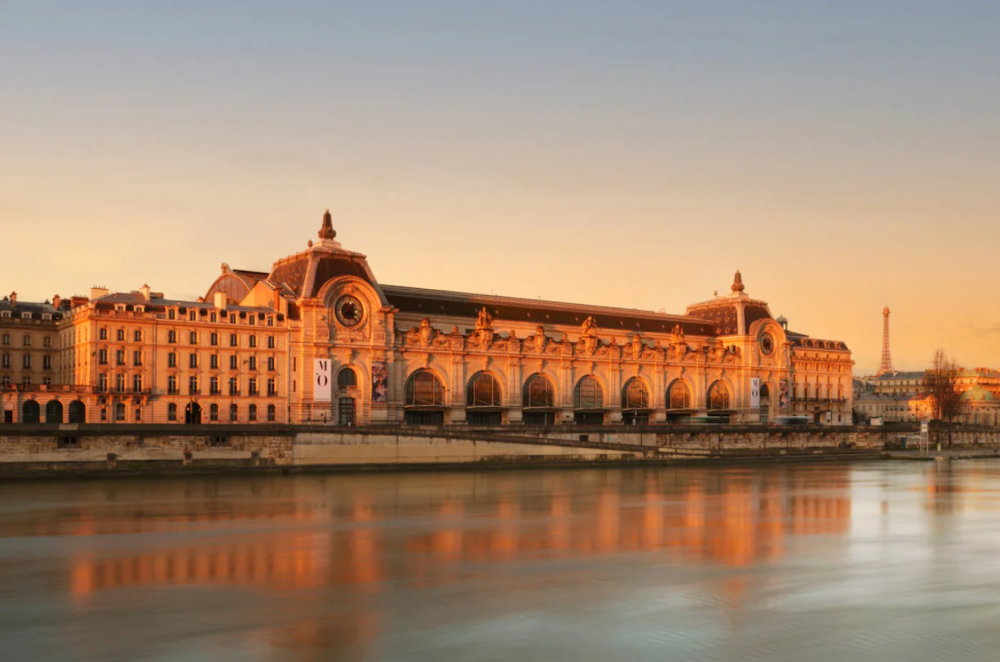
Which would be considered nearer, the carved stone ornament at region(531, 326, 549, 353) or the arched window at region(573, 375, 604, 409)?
the carved stone ornament at region(531, 326, 549, 353)

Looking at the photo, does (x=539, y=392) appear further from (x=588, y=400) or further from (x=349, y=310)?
(x=349, y=310)

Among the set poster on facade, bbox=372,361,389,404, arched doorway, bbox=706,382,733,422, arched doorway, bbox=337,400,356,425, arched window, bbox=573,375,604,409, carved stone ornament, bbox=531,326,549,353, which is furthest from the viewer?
arched doorway, bbox=706,382,733,422

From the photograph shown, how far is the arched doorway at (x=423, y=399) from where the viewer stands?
100375 millimetres

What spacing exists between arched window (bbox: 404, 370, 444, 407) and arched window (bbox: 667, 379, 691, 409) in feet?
103

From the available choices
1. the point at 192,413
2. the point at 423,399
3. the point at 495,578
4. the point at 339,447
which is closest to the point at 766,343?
the point at 423,399

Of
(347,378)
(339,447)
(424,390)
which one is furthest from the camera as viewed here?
(424,390)

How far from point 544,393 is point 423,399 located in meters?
14.9

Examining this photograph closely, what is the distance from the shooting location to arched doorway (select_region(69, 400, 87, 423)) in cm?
8294

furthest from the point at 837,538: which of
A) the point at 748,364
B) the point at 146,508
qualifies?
the point at 748,364

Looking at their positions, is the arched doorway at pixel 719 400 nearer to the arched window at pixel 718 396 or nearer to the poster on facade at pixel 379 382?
the arched window at pixel 718 396

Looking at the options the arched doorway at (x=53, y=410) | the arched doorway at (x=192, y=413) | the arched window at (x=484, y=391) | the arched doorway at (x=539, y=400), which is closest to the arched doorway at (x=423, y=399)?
the arched window at (x=484, y=391)

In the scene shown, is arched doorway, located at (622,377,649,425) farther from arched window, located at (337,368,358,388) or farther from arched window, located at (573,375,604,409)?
arched window, located at (337,368,358,388)

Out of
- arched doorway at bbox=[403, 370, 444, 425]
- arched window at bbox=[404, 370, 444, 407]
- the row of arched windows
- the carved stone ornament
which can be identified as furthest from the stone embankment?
the carved stone ornament

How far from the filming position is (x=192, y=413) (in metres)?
86.7
